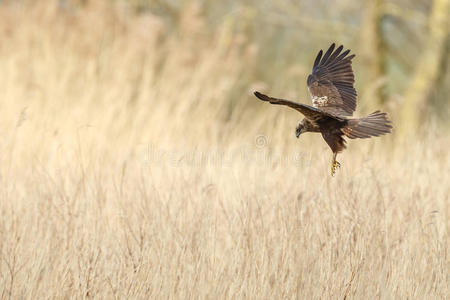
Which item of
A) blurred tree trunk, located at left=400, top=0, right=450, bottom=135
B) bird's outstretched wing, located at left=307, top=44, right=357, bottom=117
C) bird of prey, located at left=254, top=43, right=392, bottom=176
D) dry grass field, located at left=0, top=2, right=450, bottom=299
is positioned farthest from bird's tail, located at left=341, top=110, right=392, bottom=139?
blurred tree trunk, located at left=400, top=0, right=450, bottom=135

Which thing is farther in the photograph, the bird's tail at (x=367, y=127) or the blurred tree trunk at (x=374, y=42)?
the blurred tree trunk at (x=374, y=42)

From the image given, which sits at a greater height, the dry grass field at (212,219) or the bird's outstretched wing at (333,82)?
the bird's outstretched wing at (333,82)

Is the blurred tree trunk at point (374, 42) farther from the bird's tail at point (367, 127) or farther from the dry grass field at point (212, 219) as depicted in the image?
the bird's tail at point (367, 127)

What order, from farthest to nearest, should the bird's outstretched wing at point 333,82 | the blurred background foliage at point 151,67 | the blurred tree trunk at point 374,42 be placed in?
the blurred tree trunk at point 374,42 < the blurred background foliage at point 151,67 < the bird's outstretched wing at point 333,82

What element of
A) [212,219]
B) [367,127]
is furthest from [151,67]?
[367,127]

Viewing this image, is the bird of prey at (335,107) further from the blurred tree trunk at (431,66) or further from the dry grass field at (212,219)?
the blurred tree trunk at (431,66)

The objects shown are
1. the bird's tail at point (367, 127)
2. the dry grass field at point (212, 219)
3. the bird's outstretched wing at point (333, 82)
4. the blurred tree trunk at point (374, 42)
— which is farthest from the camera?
the blurred tree trunk at point (374, 42)

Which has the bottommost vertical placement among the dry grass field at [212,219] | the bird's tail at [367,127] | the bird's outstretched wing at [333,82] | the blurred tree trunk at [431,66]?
the dry grass field at [212,219]

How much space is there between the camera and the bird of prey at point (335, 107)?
9.56 ft

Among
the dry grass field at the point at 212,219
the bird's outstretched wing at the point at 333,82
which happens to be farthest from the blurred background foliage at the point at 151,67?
the bird's outstretched wing at the point at 333,82

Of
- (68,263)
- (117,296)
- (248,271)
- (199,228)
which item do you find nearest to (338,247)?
(248,271)

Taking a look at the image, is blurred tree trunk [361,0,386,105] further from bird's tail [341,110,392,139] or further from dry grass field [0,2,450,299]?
bird's tail [341,110,392,139]

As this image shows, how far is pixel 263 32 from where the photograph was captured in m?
10.4

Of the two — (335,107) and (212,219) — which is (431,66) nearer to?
(335,107)
